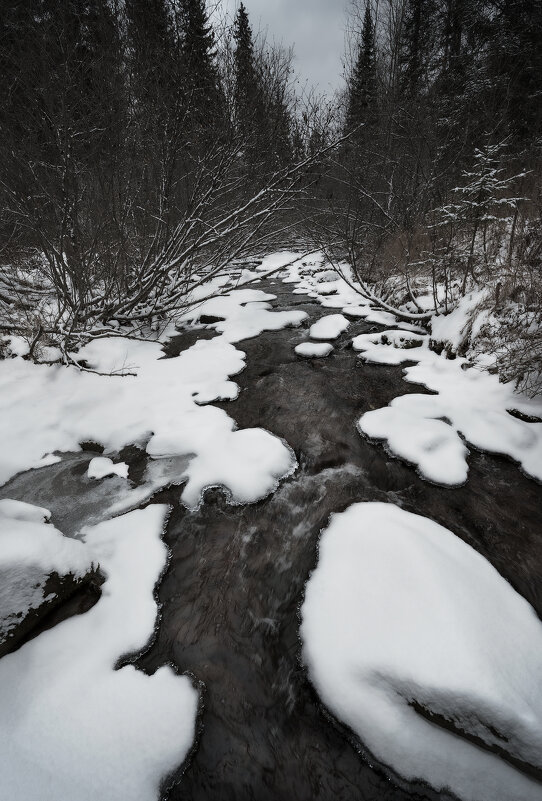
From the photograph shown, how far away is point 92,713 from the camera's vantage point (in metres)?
1.33

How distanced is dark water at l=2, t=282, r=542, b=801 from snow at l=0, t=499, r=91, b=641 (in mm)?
526

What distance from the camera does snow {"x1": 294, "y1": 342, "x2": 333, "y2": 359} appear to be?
4.86 metres

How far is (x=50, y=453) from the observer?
294 cm

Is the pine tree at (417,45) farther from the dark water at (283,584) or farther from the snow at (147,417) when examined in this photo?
the dark water at (283,584)

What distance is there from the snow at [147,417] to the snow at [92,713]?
3.23 ft

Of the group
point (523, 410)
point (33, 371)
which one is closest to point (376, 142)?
point (523, 410)

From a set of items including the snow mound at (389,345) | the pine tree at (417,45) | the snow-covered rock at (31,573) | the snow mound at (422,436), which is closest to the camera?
the snow-covered rock at (31,573)

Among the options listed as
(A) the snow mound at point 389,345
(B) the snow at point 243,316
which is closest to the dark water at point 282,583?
(A) the snow mound at point 389,345

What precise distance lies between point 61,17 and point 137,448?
579cm

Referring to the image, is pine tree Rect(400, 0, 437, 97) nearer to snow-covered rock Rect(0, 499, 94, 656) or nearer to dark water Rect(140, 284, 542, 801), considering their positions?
dark water Rect(140, 284, 542, 801)

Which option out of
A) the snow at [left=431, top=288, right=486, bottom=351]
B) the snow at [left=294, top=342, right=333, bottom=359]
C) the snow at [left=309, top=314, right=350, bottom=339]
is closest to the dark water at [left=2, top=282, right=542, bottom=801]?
the snow at [left=294, top=342, right=333, bottom=359]

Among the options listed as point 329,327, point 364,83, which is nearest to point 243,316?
point 329,327

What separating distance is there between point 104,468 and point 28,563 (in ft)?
4.01

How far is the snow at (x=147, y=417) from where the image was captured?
2.73m
